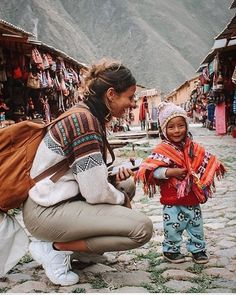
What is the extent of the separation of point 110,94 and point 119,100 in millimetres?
75

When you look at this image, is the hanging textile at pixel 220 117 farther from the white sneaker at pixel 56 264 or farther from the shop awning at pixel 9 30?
the white sneaker at pixel 56 264

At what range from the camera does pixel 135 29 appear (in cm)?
9794

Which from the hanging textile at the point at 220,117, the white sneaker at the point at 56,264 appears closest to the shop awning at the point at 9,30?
the white sneaker at the point at 56,264

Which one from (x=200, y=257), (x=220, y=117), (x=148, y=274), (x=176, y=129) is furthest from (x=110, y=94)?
(x=220, y=117)

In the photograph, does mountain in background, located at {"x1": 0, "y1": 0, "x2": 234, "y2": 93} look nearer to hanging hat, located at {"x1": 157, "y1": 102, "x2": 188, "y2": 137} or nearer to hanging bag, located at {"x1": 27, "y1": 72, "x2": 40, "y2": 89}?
hanging bag, located at {"x1": 27, "y1": 72, "x2": 40, "y2": 89}

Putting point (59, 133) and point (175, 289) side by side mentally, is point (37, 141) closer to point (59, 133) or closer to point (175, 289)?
point (59, 133)

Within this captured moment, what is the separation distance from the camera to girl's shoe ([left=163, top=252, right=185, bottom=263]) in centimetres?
323

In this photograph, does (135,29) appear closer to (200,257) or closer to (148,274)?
(200,257)

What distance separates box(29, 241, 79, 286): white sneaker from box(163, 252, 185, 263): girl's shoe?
0.73 m

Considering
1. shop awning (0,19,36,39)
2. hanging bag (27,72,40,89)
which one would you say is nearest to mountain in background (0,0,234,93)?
hanging bag (27,72,40,89)

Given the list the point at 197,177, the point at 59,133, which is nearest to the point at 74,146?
the point at 59,133

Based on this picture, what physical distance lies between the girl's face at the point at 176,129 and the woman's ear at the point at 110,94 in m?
0.53

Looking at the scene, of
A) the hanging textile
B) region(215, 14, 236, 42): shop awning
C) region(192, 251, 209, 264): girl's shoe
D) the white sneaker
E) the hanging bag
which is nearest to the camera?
the white sneaker

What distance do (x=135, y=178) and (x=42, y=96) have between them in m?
8.84
